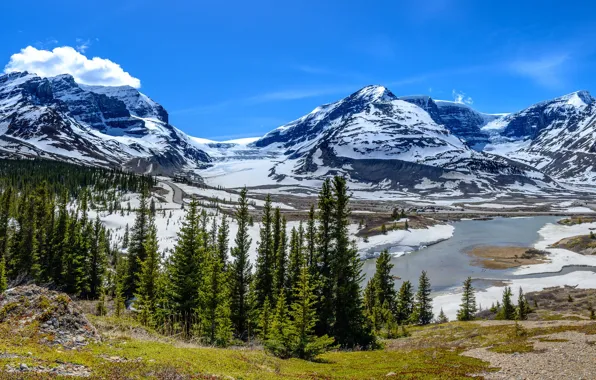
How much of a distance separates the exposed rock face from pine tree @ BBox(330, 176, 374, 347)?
2167 cm

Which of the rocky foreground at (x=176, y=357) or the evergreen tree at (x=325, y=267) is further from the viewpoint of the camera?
the evergreen tree at (x=325, y=267)

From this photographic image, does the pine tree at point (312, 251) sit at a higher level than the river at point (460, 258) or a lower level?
higher

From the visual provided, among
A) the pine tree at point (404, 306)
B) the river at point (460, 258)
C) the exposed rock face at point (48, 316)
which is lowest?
the pine tree at point (404, 306)

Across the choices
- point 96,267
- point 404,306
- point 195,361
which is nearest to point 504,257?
point 404,306

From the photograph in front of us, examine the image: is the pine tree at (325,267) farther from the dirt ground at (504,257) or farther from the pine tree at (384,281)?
the dirt ground at (504,257)

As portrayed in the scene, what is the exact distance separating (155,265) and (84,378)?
2736 cm

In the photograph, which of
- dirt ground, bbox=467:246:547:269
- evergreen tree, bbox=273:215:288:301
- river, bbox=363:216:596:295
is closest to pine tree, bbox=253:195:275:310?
evergreen tree, bbox=273:215:288:301

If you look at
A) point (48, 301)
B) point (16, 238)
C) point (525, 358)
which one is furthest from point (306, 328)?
point (16, 238)

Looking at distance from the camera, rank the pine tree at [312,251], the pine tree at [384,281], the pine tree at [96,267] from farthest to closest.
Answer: the pine tree at [384,281], the pine tree at [96,267], the pine tree at [312,251]

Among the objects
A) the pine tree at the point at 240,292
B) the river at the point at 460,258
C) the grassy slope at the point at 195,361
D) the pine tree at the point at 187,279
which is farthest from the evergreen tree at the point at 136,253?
the river at the point at 460,258

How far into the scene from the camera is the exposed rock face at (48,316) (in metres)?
12.1

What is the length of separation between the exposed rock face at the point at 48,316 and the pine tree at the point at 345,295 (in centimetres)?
2167

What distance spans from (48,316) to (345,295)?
23123 millimetres

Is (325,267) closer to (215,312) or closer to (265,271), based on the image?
(265,271)
